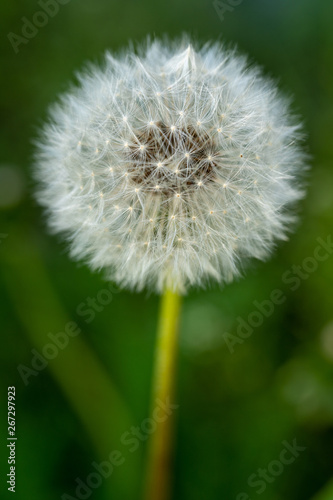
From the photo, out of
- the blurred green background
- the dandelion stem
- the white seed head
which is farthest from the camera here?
the blurred green background

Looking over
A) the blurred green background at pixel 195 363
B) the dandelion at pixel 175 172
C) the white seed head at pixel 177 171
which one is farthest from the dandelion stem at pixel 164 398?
the blurred green background at pixel 195 363

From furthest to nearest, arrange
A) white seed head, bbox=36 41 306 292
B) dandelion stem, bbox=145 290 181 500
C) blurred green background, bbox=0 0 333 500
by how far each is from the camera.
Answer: blurred green background, bbox=0 0 333 500 → dandelion stem, bbox=145 290 181 500 → white seed head, bbox=36 41 306 292

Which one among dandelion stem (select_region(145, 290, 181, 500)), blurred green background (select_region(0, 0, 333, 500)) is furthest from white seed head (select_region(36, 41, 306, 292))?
blurred green background (select_region(0, 0, 333, 500))

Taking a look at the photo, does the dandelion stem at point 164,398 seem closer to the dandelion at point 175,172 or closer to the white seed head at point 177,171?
the dandelion at point 175,172

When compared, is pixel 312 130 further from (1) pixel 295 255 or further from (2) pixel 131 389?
(2) pixel 131 389

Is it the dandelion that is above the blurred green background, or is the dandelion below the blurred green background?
above

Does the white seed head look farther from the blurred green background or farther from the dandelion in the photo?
the blurred green background

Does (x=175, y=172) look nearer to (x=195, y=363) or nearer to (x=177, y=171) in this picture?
(x=177, y=171)

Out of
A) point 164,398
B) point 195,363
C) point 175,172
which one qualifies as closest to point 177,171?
point 175,172
